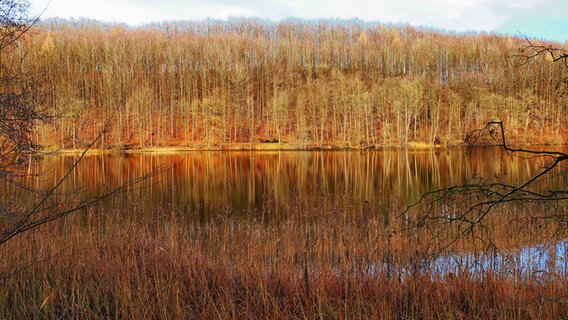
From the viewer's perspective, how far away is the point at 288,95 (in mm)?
54844

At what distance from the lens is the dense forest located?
48.3 m

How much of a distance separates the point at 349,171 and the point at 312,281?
18.7m

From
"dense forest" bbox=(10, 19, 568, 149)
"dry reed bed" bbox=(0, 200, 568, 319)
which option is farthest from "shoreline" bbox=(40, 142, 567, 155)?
"dry reed bed" bbox=(0, 200, 568, 319)

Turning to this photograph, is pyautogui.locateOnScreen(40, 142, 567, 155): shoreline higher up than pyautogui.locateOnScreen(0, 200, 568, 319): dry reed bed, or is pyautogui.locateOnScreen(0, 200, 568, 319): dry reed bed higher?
pyautogui.locateOnScreen(40, 142, 567, 155): shoreline

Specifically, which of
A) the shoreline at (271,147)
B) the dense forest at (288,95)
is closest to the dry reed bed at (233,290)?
the dense forest at (288,95)

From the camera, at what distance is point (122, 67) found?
5747 cm

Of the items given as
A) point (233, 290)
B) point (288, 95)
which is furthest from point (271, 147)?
point (233, 290)

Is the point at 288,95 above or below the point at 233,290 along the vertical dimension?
above

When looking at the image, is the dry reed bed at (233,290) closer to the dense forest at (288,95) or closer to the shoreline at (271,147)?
the dense forest at (288,95)

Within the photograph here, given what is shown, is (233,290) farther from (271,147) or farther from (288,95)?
(288,95)

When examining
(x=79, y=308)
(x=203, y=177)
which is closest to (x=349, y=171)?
(x=203, y=177)

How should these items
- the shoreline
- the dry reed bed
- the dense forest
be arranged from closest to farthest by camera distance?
the dry reed bed < the shoreline < the dense forest

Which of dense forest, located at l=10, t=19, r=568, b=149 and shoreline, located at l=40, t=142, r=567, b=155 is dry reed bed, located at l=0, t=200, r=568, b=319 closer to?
dense forest, located at l=10, t=19, r=568, b=149

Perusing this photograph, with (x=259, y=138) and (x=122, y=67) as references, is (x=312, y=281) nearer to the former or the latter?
(x=259, y=138)
